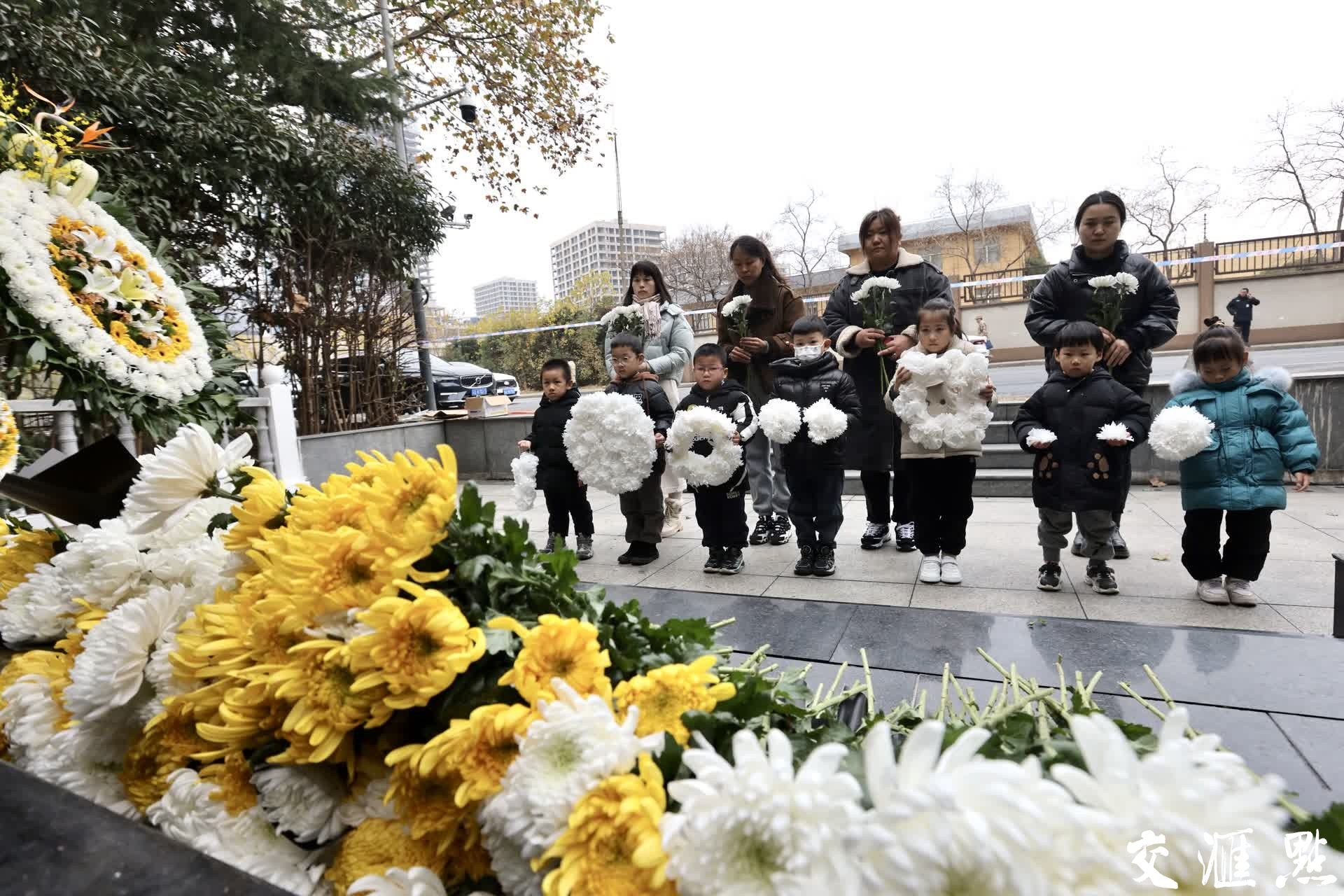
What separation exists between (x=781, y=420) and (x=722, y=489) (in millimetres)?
649

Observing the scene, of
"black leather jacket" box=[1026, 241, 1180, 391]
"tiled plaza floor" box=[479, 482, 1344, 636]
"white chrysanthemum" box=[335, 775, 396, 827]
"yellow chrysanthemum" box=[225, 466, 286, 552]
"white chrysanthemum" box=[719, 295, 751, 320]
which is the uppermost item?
"white chrysanthemum" box=[719, 295, 751, 320]

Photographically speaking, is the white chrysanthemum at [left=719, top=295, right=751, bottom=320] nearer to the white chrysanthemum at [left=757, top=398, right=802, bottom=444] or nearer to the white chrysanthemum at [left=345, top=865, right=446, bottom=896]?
the white chrysanthemum at [left=757, top=398, right=802, bottom=444]

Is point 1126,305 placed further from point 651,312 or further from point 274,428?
point 274,428

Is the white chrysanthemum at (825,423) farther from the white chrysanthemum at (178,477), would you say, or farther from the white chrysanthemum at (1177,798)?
the white chrysanthemum at (1177,798)

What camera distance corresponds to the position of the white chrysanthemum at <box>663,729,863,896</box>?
1.47 ft

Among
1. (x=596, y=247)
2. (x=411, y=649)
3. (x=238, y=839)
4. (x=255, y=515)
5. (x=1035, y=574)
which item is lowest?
(x=1035, y=574)

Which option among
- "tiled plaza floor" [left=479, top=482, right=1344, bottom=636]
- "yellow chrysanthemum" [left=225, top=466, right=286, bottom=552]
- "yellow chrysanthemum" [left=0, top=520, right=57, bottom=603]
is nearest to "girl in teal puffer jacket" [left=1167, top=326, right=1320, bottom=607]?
"tiled plaza floor" [left=479, top=482, right=1344, bottom=636]

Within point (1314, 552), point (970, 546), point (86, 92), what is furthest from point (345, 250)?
point (1314, 552)

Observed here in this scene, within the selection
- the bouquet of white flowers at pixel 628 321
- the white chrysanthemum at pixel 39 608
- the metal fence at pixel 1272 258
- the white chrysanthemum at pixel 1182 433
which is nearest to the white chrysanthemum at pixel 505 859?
the white chrysanthemum at pixel 39 608

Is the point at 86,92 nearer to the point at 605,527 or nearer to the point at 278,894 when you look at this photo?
the point at 605,527

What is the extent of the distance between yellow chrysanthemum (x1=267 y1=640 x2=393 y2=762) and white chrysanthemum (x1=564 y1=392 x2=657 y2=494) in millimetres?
3213

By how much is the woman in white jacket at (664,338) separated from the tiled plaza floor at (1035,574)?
0.26 metres

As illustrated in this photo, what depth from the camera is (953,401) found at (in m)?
3.56

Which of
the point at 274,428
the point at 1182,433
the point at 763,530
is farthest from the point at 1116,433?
the point at 274,428
